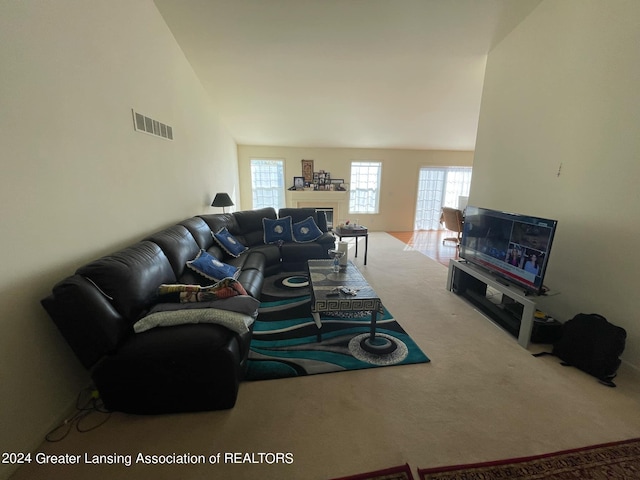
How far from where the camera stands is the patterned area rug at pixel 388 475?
1.15 metres

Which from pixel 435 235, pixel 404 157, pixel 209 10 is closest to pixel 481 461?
pixel 209 10

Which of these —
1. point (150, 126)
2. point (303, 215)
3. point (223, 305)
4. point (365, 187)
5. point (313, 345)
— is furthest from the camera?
point (365, 187)

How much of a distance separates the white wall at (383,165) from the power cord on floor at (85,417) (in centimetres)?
569

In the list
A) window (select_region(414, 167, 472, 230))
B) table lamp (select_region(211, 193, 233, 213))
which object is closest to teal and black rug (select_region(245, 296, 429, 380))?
table lamp (select_region(211, 193, 233, 213))

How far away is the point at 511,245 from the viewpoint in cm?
233

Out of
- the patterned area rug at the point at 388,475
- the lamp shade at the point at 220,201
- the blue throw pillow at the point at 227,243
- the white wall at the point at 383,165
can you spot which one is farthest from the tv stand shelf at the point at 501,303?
the white wall at the point at 383,165

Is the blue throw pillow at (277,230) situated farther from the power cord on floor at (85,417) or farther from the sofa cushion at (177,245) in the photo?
the power cord on floor at (85,417)

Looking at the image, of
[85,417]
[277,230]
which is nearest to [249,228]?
[277,230]

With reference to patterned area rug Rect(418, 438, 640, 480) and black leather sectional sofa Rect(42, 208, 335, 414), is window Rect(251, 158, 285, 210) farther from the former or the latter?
patterned area rug Rect(418, 438, 640, 480)

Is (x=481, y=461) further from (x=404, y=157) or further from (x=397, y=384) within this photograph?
(x=404, y=157)

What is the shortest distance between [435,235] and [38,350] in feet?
23.4

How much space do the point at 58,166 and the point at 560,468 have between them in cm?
314

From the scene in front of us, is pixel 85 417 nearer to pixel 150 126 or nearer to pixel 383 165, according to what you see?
pixel 150 126

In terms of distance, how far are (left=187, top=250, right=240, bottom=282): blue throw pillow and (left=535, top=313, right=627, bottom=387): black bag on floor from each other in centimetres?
291
